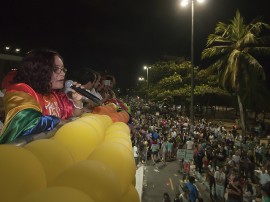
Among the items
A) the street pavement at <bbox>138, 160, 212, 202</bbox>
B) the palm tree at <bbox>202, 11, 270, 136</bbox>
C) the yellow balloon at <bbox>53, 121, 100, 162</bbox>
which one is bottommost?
the street pavement at <bbox>138, 160, 212, 202</bbox>

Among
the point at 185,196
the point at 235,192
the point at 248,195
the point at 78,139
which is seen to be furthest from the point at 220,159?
the point at 78,139

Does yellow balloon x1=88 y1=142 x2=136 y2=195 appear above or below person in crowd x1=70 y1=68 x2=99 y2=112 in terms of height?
below

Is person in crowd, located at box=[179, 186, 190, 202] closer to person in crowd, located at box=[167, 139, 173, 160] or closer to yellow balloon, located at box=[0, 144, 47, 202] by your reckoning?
yellow balloon, located at box=[0, 144, 47, 202]

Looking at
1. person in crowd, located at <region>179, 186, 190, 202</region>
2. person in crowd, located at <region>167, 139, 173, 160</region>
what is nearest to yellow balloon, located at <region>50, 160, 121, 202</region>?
person in crowd, located at <region>179, 186, 190, 202</region>

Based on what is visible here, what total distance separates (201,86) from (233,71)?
4.89 metres

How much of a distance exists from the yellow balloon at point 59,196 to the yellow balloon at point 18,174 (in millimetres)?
94

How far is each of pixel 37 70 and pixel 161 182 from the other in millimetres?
13051

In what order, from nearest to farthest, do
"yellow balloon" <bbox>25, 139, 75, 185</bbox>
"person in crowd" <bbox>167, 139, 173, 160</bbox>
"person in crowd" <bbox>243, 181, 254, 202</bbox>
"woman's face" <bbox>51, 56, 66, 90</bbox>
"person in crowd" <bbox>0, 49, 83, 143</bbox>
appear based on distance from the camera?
"yellow balloon" <bbox>25, 139, 75, 185</bbox>
"person in crowd" <bbox>0, 49, 83, 143</bbox>
"woman's face" <bbox>51, 56, 66, 90</bbox>
"person in crowd" <bbox>243, 181, 254, 202</bbox>
"person in crowd" <bbox>167, 139, 173, 160</bbox>

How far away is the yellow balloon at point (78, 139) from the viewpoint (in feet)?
6.17

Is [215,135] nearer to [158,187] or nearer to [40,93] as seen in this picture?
[158,187]

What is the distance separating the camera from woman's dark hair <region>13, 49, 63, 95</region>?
8.84 feet

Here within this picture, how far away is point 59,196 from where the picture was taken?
39.6 inches

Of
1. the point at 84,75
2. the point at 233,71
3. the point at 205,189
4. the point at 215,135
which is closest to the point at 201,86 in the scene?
the point at 233,71

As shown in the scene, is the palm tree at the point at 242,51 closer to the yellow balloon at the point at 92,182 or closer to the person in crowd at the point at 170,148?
the person in crowd at the point at 170,148
